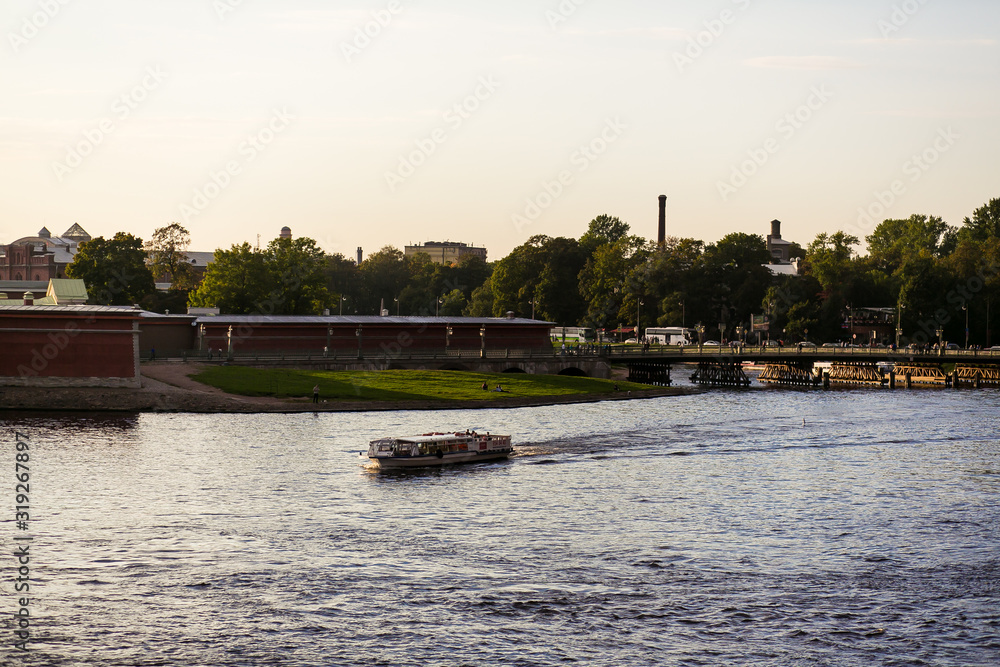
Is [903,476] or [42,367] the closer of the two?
[903,476]

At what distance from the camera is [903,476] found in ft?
196

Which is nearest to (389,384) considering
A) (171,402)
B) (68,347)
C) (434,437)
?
(171,402)

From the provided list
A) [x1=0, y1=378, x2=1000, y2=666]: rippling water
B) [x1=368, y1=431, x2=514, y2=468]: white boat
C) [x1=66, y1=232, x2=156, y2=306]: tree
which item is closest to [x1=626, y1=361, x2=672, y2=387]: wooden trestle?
[x1=0, y1=378, x2=1000, y2=666]: rippling water

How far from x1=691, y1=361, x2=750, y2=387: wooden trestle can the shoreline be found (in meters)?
52.4

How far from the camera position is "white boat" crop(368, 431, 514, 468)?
58469mm

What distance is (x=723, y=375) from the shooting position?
139m

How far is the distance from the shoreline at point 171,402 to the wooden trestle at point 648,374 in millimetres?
43418

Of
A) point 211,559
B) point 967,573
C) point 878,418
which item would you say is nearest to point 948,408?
point 878,418

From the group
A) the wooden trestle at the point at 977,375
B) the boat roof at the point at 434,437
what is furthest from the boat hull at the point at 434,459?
the wooden trestle at the point at 977,375

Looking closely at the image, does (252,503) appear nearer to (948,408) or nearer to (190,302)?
(948,408)

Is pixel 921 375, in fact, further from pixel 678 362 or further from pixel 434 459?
pixel 434 459

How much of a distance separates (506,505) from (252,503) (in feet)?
38.9

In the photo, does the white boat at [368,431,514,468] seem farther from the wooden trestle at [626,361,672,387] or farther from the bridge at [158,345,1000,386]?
the wooden trestle at [626,361,672,387]

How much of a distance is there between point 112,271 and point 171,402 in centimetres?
8710
